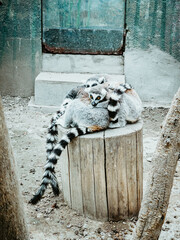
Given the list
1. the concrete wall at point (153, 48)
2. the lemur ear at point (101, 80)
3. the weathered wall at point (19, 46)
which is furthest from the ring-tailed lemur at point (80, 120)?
the weathered wall at point (19, 46)

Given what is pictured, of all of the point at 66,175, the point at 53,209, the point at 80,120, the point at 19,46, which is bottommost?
the point at 53,209

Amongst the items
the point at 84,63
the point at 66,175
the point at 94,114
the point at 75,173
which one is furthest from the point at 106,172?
the point at 84,63

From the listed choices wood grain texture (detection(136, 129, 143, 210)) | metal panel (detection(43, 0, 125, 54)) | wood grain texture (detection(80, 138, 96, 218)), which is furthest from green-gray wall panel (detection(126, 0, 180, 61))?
wood grain texture (detection(80, 138, 96, 218))

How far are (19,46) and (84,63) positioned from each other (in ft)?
4.50

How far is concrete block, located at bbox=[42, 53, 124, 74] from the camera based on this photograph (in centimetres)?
609

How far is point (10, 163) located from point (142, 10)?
481 centimetres

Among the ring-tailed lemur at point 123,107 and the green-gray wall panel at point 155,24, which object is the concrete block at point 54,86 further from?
the ring-tailed lemur at point 123,107

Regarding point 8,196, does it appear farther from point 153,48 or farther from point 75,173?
point 153,48

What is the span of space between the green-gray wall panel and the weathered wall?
1.82 m

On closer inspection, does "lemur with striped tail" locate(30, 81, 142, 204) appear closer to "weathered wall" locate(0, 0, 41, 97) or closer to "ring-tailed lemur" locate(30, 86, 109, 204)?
"ring-tailed lemur" locate(30, 86, 109, 204)

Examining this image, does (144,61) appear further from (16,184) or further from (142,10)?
(16,184)

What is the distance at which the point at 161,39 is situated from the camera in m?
5.89

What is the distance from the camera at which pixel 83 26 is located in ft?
19.7

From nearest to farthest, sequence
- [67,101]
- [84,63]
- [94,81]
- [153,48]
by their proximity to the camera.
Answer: [94,81], [67,101], [153,48], [84,63]
